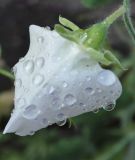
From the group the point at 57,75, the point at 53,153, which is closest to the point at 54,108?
the point at 57,75

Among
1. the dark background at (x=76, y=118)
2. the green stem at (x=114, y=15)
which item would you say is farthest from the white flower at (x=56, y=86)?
the dark background at (x=76, y=118)

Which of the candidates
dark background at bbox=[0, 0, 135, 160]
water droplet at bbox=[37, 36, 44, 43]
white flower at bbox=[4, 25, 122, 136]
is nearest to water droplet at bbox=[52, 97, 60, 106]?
white flower at bbox=[4, 25, 122, 136]

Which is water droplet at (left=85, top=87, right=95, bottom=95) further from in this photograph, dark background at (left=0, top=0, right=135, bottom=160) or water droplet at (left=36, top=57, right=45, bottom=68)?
dark background at (left=0, top=0, right=135, bottom=160)

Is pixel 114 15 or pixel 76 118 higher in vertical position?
pixel 114 15

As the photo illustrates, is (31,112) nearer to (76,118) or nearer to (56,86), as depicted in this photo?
(56,86)

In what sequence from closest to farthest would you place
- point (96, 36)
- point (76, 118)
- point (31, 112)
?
point (31, 112) < point (96, 36) < point (76, 118)

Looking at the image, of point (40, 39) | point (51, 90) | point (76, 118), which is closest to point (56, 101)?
point (51, 90)
